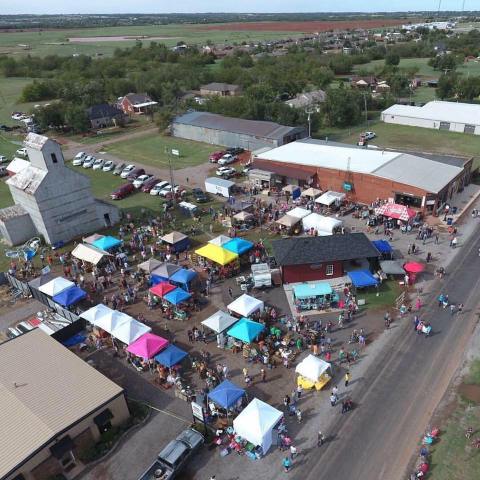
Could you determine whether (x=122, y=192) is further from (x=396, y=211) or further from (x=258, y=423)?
(x=258, y=423)

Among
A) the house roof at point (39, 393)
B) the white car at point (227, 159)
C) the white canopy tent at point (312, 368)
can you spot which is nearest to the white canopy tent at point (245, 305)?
the white canopy tent at point (312, 368)

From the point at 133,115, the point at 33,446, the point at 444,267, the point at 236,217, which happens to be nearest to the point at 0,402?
the point at 33,446

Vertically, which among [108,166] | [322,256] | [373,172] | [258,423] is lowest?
[108,166]

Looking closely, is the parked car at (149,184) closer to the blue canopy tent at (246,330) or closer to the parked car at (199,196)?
the parked car at (199,196)

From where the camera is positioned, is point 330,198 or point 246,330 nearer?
point 246,330

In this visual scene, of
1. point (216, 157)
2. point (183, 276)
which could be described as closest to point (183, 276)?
point (183, 276)

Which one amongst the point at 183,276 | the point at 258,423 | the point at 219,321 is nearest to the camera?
the point at 258,423
